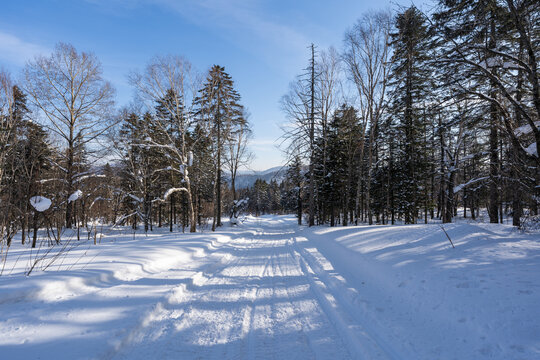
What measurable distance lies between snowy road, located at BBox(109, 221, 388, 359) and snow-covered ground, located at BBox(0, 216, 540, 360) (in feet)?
0.07

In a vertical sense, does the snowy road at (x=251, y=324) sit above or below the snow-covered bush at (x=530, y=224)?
below

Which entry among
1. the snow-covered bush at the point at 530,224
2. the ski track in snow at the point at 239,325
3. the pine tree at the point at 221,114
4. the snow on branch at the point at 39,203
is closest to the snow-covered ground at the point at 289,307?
the ski track in snow at the point at 239,325

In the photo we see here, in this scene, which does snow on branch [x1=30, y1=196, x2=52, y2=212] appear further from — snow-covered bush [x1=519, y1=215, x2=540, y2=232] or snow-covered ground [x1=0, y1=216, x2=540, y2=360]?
snow-covered bush [x1=519, y1=215, x2=540, y2=232]

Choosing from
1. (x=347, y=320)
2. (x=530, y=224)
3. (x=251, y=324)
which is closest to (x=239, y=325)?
(x=251, y=324)

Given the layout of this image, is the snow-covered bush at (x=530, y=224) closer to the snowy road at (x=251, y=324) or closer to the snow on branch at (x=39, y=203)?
the snowy road at (x=251, y=324)

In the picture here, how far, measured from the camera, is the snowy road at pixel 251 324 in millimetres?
2797

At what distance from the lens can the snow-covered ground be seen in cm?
277

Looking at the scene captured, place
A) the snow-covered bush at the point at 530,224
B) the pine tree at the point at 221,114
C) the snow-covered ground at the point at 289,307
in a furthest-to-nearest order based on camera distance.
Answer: the pine tree at the point at 221,114 < the snow-covered bush at the point at 530,224 < the snow-covered ground at the point at 289,307

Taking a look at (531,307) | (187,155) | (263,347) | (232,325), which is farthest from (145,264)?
(187,155)

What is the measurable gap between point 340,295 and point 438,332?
164 centimetres

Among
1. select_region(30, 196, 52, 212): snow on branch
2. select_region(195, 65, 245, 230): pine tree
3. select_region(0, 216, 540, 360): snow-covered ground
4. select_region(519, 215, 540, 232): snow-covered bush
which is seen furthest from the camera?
select_region(195, 65, 245, 230): pine tree

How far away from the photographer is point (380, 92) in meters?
13.7

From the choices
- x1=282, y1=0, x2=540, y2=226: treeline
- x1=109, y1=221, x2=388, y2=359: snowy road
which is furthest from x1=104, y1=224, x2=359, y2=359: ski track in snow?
x1=282, y1=0, x2=540, y2=226: treeline

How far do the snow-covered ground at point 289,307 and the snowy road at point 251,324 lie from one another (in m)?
0.02
